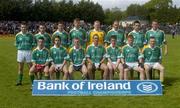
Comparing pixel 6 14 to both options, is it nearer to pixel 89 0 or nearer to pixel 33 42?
pixel 89 0

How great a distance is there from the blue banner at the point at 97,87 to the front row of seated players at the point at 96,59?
1241 millimetres

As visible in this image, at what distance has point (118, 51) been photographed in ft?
44.1

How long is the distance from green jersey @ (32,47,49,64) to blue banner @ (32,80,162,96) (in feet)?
5.55

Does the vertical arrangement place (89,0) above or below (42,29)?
above

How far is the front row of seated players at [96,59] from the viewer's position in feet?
42.4

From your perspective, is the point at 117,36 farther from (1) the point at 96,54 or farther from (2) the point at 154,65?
(2) the point at 154,65

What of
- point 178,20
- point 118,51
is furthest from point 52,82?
point 178,20

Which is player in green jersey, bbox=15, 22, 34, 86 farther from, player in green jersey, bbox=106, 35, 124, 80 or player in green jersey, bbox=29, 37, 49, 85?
player in green jersey, bbox=106, 35, 124, 80

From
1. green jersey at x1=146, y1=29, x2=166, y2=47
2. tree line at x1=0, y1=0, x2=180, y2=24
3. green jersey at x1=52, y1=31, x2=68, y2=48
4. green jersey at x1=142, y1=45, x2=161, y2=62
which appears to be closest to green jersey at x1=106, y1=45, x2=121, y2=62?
green jersey at x1=142, y1=45, x2=161, y2=62

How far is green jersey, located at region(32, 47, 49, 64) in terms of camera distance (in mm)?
13094

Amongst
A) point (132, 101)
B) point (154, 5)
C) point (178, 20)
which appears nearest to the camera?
point (132, 101)

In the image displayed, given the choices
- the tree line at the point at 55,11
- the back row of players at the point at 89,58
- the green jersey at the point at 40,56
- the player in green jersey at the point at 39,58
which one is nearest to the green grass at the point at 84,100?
the player in green jersey at the point at 39,58

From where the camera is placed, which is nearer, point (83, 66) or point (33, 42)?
point (83, 66)

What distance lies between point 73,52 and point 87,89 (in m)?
1.85
